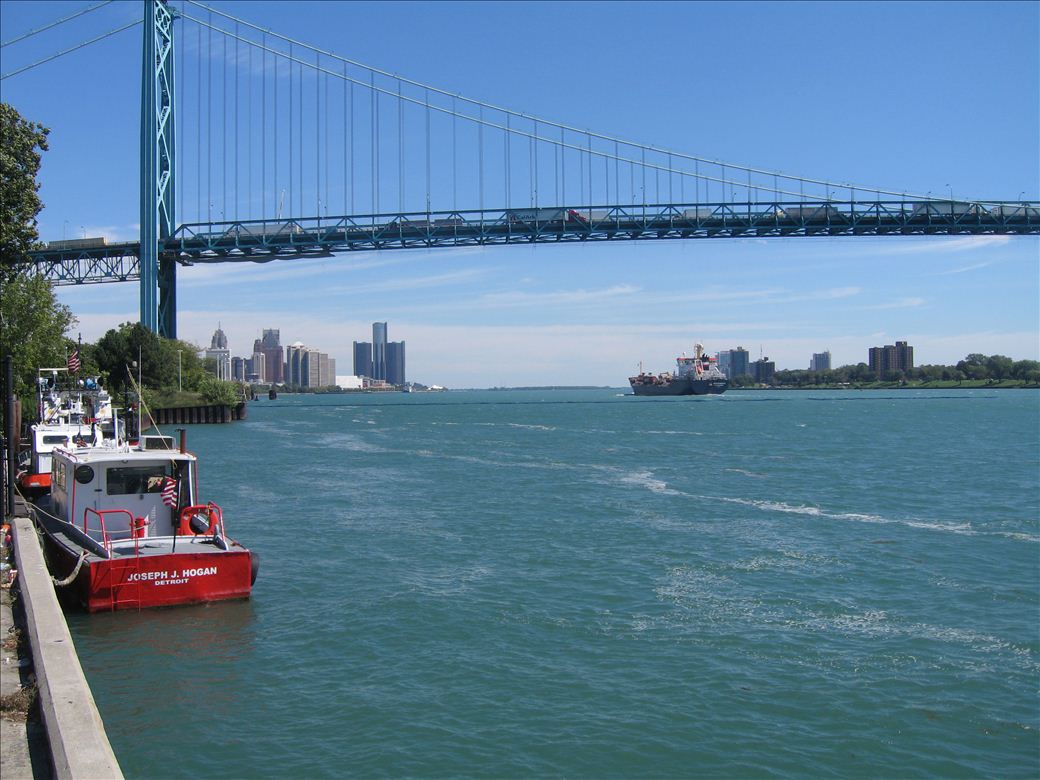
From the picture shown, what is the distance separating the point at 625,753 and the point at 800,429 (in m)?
58.2

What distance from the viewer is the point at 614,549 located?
65.7 ft

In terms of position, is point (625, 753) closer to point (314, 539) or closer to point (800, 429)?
point (314, 539)

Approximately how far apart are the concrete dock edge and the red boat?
7.72 ft

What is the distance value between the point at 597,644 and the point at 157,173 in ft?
253

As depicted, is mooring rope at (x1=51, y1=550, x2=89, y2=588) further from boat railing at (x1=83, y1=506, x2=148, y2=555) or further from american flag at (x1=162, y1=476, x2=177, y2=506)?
american flag at (x1=162, y1=476, x2=177, y2=506)

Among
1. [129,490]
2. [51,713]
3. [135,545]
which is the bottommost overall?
[51,713]

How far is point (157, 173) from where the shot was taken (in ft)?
261

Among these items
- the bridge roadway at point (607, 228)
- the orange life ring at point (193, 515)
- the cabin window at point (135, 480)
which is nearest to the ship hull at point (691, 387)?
the bridge roadway at point (607, 228)

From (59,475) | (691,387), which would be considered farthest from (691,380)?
(59,475)

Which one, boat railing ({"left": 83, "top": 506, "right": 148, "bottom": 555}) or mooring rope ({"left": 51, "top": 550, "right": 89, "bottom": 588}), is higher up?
boat railing ({"left": 83, "top": 506, "right": 148, "bottom": 555})

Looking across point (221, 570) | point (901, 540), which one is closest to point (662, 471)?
point (901, 540)

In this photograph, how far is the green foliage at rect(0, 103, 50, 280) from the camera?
48.2ft

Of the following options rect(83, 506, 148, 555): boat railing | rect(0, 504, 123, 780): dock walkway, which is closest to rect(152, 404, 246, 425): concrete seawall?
rect(83, 506, 148, 555): boat railing

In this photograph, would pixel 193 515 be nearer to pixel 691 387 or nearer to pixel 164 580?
pixel 164 580
